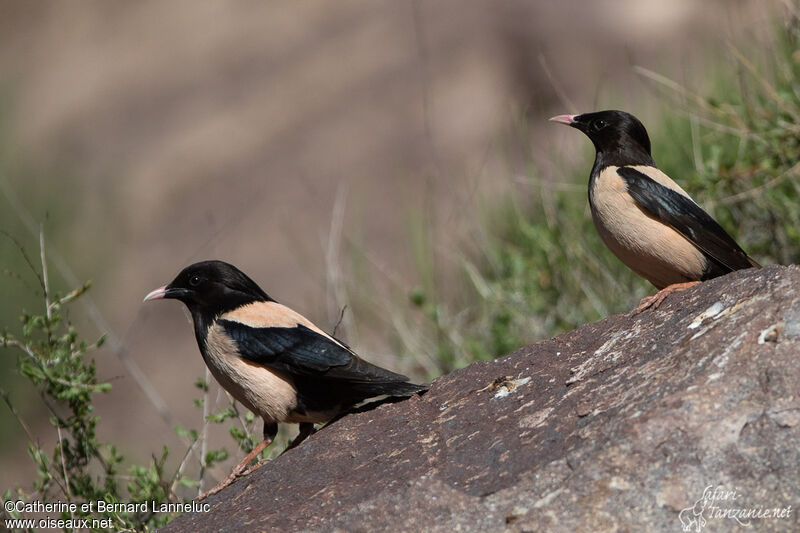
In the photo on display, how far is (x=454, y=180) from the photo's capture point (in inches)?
439

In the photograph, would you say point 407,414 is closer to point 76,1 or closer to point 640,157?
point 640,157

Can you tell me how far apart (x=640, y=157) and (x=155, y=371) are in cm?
776

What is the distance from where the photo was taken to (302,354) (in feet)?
16.0

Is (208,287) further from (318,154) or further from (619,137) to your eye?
(318,154)

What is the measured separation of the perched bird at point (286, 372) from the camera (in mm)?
4750

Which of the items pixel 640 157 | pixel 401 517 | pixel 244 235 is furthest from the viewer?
pixel 244 235

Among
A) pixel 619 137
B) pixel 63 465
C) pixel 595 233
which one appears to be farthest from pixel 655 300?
pixel 595 233

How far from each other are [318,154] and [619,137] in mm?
6675

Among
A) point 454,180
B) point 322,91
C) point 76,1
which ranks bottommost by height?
point 454,180

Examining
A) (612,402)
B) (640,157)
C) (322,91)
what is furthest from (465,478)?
(322,91)

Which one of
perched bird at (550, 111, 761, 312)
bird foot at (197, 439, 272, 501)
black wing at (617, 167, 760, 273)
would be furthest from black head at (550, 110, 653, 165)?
bird foot at (197, 439, 272, 501)

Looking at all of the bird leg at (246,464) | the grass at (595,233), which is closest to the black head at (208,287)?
the bird leg at (246,464)

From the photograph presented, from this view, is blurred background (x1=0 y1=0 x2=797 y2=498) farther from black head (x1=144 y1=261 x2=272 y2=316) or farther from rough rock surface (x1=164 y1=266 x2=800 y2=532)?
rough rock surface (x1=164 y1=266 x2=800 y2=532)

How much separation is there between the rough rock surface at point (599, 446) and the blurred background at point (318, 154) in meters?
4.13
